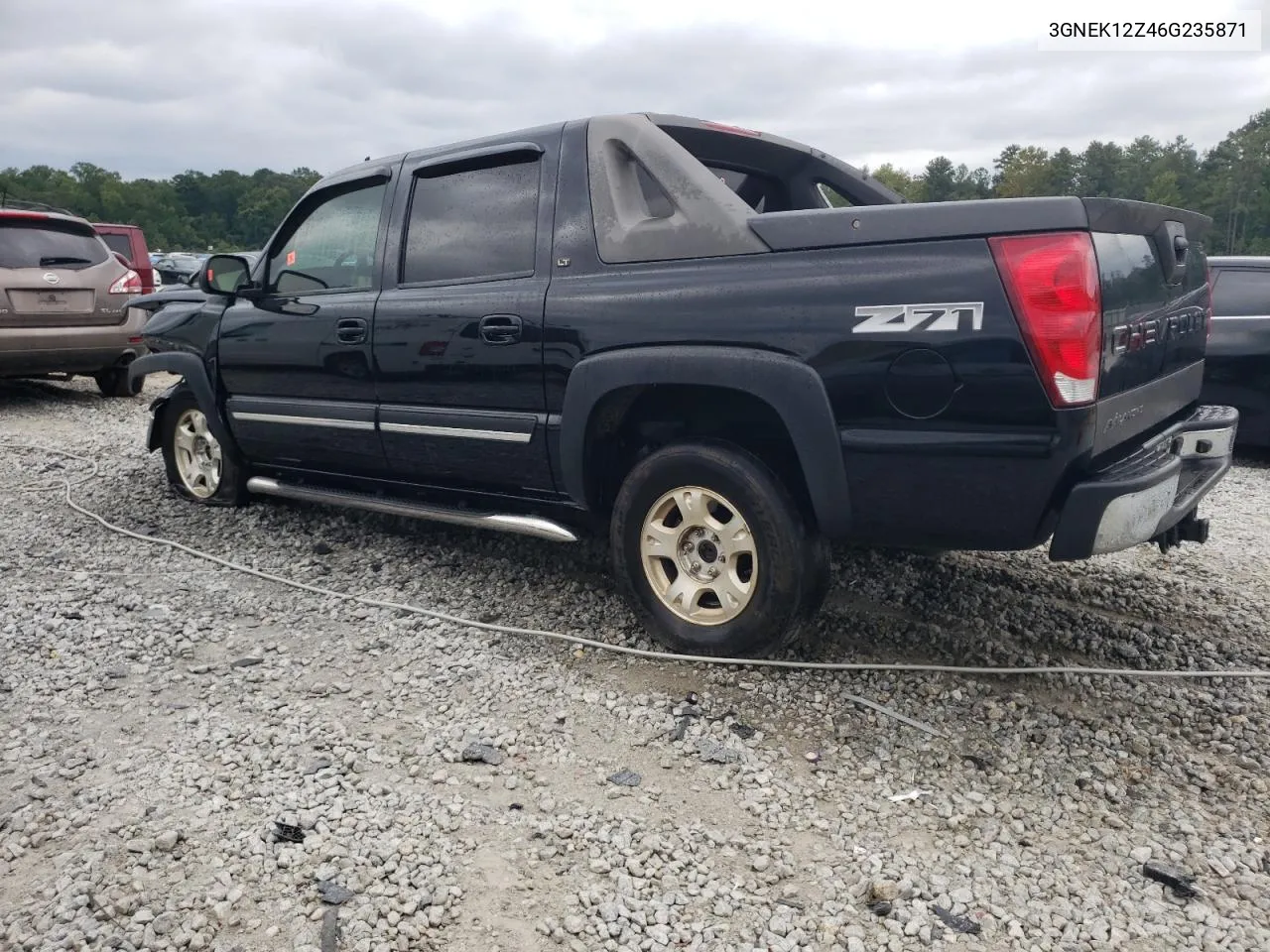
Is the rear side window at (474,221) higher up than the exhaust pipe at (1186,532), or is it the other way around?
the rear side window at (474,221)

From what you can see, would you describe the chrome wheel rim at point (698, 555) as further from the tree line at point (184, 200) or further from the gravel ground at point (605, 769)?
the tree line at point (184, 200)

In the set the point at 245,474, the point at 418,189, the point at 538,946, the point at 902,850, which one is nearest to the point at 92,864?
the point at 538,946

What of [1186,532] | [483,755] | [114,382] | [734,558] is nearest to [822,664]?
[734,558]

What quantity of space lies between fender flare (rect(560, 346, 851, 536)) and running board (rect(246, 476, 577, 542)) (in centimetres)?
63

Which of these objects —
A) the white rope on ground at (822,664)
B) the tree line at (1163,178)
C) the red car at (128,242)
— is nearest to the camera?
the white rope on ground at (822,664)

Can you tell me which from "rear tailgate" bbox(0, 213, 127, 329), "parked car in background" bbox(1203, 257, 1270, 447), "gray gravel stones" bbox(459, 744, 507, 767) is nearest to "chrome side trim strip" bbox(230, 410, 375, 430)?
"gray gravel stones" bbox(459, 744, 507, 767)

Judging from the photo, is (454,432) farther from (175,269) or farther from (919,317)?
(175,269)

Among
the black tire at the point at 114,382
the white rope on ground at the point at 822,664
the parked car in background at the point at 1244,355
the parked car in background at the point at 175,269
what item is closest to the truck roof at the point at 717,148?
the white rope on ground at the point at 822,664

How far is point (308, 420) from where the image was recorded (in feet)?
15.4

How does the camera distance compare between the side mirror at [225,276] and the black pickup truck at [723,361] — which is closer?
the black pickup truck at [723,361]

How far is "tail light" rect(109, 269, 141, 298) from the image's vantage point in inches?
366

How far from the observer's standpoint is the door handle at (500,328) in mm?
3736

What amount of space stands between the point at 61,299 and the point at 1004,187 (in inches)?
3584

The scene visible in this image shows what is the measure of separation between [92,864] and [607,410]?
81.6 inches
